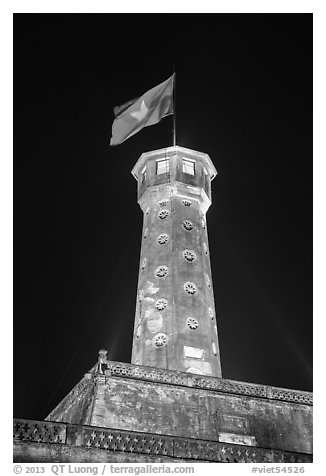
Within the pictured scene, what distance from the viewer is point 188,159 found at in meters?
33.9

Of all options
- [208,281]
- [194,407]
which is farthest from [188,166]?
[194,407]

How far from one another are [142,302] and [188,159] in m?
9.94

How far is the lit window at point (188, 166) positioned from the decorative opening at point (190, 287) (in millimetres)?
7639

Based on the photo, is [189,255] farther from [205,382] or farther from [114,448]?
[114,448]

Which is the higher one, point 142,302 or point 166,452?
point 142,302

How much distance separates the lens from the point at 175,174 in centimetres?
3259

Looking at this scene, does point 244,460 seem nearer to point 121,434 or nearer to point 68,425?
point 121,434

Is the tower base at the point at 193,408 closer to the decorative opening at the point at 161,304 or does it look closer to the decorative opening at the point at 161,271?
the decorative opening at the point at 161,304

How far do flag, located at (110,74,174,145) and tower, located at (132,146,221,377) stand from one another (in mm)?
3362

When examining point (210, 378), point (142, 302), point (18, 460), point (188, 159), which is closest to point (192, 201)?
point (188, 159)

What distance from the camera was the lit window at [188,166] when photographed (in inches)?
1310

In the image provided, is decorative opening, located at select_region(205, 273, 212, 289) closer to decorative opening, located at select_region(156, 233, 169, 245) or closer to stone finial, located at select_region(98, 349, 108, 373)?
decorative opening, located at select_region(156, 233, 169, 245)

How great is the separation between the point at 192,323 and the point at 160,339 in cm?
174

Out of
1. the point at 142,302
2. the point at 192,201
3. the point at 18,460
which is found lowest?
the point at 18,460
